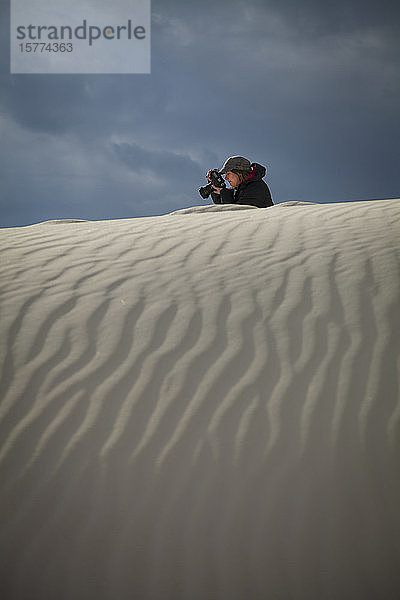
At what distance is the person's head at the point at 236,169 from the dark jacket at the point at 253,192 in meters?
0.07

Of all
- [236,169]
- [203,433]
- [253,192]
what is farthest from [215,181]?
[203,433]

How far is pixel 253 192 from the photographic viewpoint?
7.52 meters

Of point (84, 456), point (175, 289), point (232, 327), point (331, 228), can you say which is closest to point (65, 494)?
point (84, 456)

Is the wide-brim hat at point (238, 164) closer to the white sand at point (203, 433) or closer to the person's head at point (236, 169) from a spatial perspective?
the person's head at point (236, 169)

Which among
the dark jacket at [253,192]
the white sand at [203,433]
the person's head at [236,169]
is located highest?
the person's head at [236,169]

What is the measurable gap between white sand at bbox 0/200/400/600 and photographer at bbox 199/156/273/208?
4.57 meters

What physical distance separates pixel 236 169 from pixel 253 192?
0.45m

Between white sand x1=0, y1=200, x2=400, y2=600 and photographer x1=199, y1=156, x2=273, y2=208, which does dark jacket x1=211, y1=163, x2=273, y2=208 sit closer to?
photographer x1=199, y1=156, x2=273, y2=208

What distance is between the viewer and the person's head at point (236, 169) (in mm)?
7488

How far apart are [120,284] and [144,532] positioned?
1.54 meters

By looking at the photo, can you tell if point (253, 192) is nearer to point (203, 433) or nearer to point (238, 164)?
point (238, 164)

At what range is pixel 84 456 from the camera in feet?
6.82

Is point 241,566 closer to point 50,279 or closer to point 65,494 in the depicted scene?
point 65,494

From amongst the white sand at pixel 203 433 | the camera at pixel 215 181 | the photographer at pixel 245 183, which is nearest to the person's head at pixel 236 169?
the photographer at pixel 245 183
